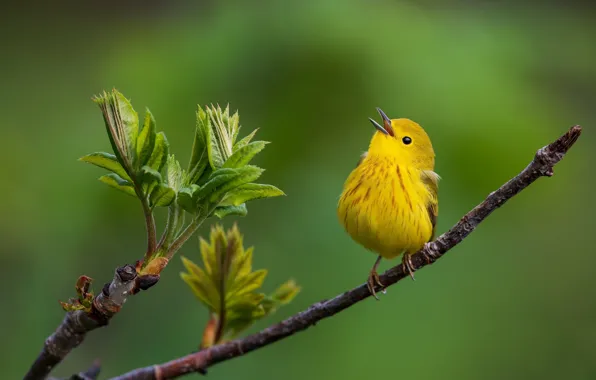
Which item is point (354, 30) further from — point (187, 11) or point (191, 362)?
point (191, 362)

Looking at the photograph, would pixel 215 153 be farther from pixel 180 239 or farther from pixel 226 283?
pixel 226 283

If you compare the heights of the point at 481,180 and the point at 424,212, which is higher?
the point at 481,180

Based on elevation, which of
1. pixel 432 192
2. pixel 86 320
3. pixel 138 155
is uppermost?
pixel 432 192

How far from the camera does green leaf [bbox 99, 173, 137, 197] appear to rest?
1.86 ft

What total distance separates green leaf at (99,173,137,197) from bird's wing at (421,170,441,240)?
0.71m

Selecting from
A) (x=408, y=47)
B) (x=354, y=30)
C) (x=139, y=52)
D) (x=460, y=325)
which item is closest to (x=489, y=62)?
(x=408, y=47)

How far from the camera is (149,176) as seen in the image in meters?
0.55

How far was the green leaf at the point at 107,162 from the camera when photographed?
55cm

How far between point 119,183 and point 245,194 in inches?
4.2

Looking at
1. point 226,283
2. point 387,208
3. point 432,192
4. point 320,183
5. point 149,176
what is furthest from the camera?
point 320,183

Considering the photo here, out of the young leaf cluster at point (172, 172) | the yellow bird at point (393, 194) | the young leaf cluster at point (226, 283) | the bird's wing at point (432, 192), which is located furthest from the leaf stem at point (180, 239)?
the bird's wing at point (432, 192)

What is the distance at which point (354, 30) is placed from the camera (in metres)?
1.41

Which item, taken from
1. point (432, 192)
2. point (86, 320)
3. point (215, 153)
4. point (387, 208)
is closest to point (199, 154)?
point (215, 153)

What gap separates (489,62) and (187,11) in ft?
2.32
